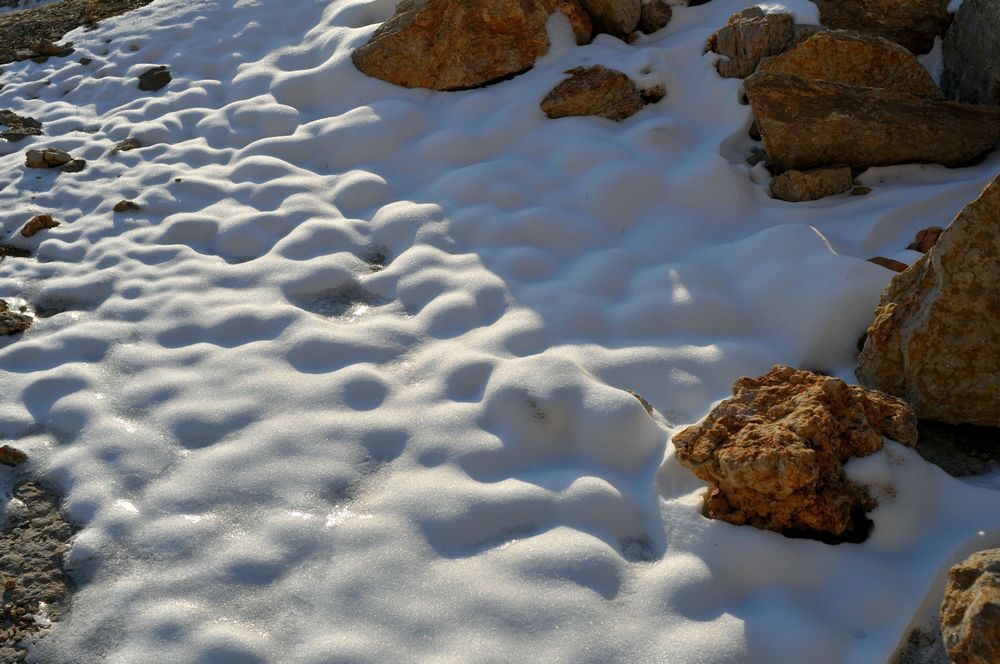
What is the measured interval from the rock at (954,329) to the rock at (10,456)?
2719 mm

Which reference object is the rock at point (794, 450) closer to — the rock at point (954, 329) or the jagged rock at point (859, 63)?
the rock at point (954, 329)

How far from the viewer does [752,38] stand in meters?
3.87

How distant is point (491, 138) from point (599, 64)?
2.34ft

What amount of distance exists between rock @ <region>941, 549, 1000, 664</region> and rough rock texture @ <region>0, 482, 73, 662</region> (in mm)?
2098

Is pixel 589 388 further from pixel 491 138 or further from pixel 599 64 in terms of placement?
pixel 599 64

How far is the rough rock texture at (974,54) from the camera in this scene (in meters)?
3.34

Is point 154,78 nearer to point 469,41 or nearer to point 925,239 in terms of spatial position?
point 469,41

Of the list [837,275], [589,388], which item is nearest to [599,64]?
[837,275]

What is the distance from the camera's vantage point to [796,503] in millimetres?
2014

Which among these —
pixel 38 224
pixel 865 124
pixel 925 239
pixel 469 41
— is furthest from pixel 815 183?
pixel 38 224

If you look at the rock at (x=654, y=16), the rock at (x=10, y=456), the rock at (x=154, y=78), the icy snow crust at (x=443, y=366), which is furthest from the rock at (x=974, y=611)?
the rock at (x=154, y=78)

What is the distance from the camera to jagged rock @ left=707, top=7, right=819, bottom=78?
150 inches

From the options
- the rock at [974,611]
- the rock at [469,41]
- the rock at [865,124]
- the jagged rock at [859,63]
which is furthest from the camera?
the rock at [469,41]

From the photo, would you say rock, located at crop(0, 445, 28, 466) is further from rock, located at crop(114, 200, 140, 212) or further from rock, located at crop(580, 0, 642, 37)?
rock, located at crop(580, 0, 642, 37)
